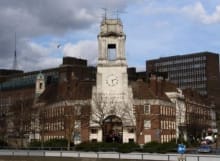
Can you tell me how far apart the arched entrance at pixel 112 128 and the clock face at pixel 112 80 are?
7503 millimetres

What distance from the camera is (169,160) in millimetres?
60812

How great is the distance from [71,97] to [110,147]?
183ft

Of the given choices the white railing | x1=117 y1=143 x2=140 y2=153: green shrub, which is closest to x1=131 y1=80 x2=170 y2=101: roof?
the white railing

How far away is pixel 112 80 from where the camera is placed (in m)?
126

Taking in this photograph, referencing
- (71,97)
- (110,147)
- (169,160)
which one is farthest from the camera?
(71,97)

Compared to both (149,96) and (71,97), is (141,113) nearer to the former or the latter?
(149,96)

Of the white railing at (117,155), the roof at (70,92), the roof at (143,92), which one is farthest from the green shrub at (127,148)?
the roof at (70,92)

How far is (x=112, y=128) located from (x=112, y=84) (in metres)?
10.2

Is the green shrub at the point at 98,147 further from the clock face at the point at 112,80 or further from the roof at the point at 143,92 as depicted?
the roof at the point at 143,92

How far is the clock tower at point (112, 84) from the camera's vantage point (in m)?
124

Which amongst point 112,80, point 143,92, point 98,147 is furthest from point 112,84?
point 98,147

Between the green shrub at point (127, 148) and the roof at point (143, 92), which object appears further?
the roof at point (143, 92)

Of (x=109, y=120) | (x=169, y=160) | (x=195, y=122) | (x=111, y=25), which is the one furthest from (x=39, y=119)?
(x=169, y=160)

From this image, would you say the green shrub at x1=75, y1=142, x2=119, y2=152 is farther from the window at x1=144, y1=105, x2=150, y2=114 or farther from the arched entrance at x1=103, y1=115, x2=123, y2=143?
the window at x1=144, y1=105, x2=150, y2=114
